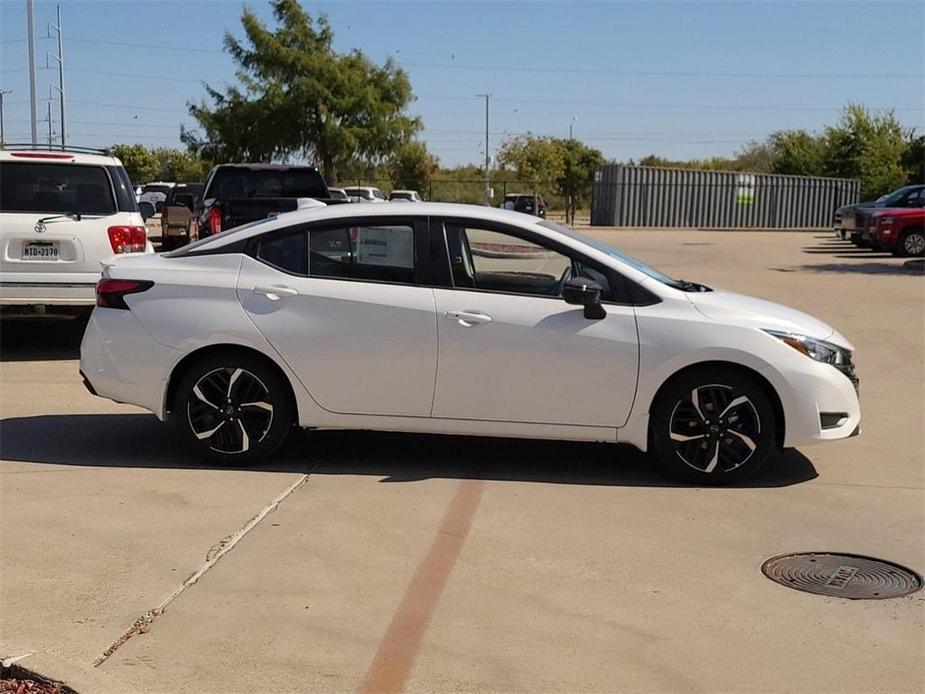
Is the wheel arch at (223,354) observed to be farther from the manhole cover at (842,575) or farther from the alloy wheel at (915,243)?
the alloy wheel at (915,243)

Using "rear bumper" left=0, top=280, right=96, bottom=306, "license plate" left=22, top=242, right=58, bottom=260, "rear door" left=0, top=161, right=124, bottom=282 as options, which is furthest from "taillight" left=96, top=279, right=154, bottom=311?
"license plate" left=22, top=242, right=58, bottom=260

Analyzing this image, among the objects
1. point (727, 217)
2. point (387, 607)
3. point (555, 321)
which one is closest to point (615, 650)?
point (387, 607)

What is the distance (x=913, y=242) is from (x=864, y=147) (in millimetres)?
32119

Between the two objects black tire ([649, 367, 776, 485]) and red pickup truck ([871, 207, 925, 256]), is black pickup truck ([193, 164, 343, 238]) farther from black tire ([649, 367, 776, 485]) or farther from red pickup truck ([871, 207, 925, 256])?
red pickup truck ([871, 207, 925, 256])

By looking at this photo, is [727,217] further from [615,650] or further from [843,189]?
[615,650]

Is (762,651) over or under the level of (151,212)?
under

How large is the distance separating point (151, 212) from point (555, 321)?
7307 mm

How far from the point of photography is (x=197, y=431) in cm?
711

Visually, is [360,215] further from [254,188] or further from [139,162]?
[139,162]

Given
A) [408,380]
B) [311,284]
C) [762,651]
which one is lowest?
[762,651]

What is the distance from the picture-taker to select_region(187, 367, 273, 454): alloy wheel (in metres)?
7.07

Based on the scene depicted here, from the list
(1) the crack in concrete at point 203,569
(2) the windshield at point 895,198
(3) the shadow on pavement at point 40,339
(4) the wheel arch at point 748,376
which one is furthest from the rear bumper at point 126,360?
(2) the windshield at point 895,198

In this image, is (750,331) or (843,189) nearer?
(750,331)

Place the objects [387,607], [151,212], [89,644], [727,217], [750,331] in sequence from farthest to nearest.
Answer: [727,217] < [151,212] < [750,331] < [387,607] < [89,644]
